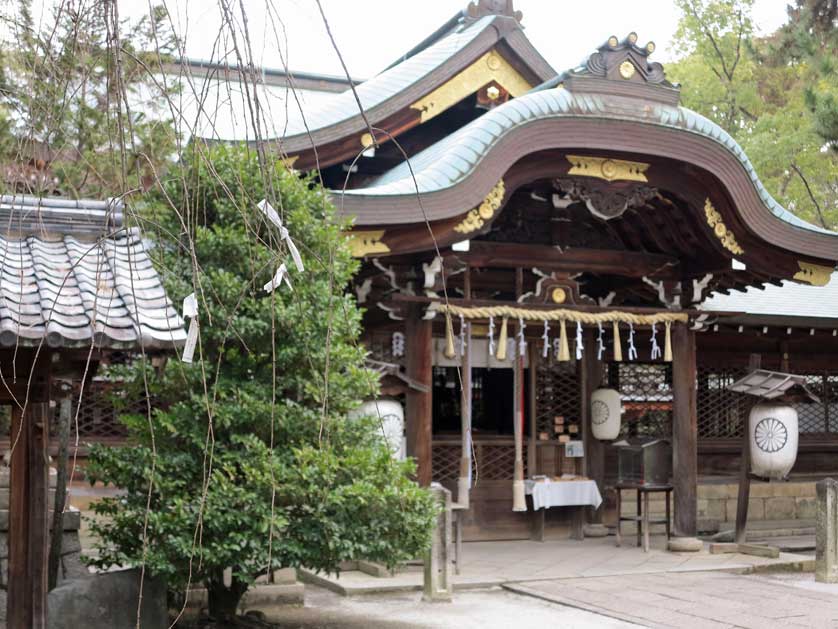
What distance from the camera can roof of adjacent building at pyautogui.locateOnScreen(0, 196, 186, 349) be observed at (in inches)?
189

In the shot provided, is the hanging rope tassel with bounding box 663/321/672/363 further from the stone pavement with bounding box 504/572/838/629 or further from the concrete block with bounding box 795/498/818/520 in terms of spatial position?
the concrete block with bounding box 795/498/818/520

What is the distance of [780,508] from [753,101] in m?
14.7

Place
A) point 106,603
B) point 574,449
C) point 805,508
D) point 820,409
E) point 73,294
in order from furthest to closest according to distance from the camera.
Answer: point 820,409 < point 805,508 < point 574,449 < point 106,603 < point 73,294

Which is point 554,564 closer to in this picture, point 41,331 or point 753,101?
point 41,331

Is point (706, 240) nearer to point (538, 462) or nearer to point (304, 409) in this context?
point (538, 462)

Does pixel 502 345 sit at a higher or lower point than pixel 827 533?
higher

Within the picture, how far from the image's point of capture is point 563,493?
12641mm

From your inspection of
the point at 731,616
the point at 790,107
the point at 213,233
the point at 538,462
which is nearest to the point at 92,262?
the point at 213,233

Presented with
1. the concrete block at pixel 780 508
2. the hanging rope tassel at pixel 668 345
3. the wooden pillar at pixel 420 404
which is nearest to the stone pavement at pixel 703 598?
the wooden pillar at pixel 420 404

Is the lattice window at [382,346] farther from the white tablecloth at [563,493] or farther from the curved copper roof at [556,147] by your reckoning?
the white tablecloth at [563,493]

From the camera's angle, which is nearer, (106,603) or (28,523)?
(28,523)

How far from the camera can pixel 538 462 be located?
1313 centimetres

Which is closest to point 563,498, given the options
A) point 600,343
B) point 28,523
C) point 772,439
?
point 600,343

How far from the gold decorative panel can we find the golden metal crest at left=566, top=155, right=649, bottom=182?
257 centimetres
